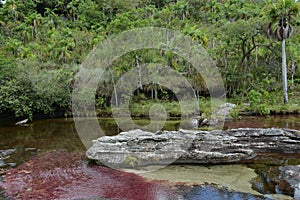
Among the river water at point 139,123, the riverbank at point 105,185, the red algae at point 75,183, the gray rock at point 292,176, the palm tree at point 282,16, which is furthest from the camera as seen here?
the palm tree at point 282,16

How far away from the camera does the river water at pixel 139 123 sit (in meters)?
12.7

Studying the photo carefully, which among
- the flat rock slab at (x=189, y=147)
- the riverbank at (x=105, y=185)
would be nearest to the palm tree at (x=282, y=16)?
the flat rock slab at (x=189, y=147)

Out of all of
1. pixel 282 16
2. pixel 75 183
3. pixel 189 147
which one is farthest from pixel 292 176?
pixel 282 16

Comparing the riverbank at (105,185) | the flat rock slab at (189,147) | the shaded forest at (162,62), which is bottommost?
the riverbank at (105,185)

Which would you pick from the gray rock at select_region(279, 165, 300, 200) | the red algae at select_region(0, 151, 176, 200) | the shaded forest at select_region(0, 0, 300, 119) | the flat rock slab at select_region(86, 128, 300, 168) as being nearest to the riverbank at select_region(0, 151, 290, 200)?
the red algae at select_region(0, 151, 176, 200)

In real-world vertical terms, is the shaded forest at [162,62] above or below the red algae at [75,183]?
above

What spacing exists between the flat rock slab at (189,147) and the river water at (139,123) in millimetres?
624

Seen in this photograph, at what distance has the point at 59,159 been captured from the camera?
1705 centimetres

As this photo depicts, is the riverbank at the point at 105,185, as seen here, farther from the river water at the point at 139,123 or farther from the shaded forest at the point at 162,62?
the shaded forest at the point at 162,62

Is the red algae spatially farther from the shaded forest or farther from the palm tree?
the palm tree

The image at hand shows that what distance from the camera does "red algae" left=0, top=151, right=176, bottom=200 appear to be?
11.7 m

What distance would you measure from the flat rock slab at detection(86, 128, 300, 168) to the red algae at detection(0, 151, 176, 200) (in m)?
0.94

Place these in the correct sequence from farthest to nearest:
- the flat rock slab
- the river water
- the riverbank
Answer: the flat rock slab → the river water → the riverbank

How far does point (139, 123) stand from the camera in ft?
93.1
